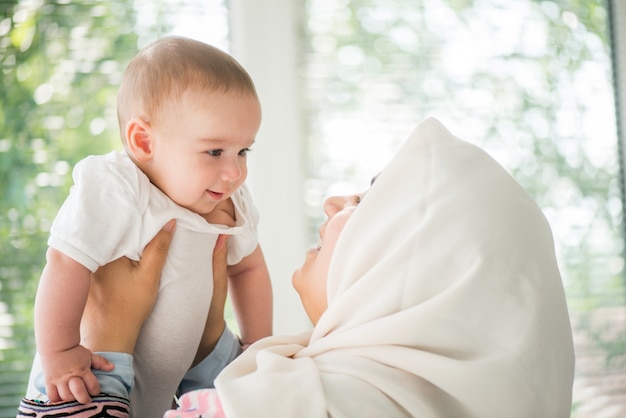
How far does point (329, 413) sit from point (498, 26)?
2.37 metres

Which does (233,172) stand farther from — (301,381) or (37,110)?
(37,110)

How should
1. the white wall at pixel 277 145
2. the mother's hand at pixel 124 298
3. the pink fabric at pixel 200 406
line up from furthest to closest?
1. the white wall at pixel 277 145
2. the mother's hand at pixel 124 298
3. the pink fabric at pixel 200 406

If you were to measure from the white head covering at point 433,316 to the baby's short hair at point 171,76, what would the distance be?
38 centimetres

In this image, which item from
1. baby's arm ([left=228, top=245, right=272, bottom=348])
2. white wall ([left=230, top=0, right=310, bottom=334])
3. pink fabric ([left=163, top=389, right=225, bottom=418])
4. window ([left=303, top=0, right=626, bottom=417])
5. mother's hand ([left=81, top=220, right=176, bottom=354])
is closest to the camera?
pink fabric ([left=163, top=389, right=225, bottom=418])

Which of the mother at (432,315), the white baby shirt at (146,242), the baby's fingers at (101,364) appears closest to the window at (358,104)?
the white baby shirt at (146,242)

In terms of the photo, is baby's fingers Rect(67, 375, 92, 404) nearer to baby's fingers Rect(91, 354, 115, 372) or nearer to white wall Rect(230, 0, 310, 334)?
baby's fingers Rect(91, 354, 115, 372)

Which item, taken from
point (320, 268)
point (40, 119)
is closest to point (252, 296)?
point (320, 268)

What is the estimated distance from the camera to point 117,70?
8.99 feet

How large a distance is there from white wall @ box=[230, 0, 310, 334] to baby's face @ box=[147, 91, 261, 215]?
4.11 feet

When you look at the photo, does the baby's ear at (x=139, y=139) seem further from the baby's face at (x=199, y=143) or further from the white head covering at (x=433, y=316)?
the white head covering at (x=433, y=316)

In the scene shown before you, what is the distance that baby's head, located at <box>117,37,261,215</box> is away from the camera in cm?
147

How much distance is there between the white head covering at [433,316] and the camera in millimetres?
1193

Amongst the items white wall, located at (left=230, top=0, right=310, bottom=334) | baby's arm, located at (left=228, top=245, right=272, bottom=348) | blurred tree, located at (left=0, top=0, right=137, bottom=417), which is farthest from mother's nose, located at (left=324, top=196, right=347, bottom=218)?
blurred tree, located at (left=0, top=0, right=137, bottom=417)

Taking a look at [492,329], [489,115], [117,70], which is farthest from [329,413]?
[489,115]
